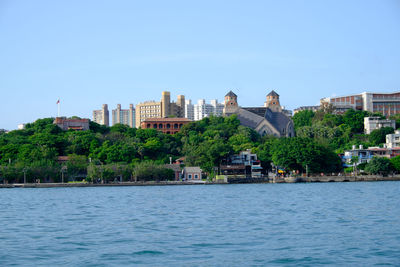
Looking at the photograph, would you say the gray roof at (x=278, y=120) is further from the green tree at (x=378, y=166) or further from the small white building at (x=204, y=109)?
the small white building at (x=204, y=109)

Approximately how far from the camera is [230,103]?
122188 mm

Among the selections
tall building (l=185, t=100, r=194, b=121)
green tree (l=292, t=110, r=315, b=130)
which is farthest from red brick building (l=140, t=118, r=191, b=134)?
tall building (l=185, t=100, r=194, b=121)

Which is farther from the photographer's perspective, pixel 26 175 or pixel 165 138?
pixel 165 138

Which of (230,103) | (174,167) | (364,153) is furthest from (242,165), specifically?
(230,103)

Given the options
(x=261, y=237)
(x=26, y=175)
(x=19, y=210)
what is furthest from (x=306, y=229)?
(x=26, y=175)

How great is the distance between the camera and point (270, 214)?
98.0 feet

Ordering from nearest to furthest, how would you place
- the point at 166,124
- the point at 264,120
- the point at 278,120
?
the point at 264,120
the point at 166,124
the point at 278,120

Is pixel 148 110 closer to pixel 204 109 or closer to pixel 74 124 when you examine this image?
pixel 204 109

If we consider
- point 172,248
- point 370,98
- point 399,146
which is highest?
point 370,98

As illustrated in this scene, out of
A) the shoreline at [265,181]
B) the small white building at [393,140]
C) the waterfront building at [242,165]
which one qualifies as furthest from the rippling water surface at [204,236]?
the small white building at [393,140]

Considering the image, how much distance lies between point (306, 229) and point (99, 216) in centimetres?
1162

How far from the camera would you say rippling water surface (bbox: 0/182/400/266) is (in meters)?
17.7

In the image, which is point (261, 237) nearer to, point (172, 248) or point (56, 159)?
point (172, 248)

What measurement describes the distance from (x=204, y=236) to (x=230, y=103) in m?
101
